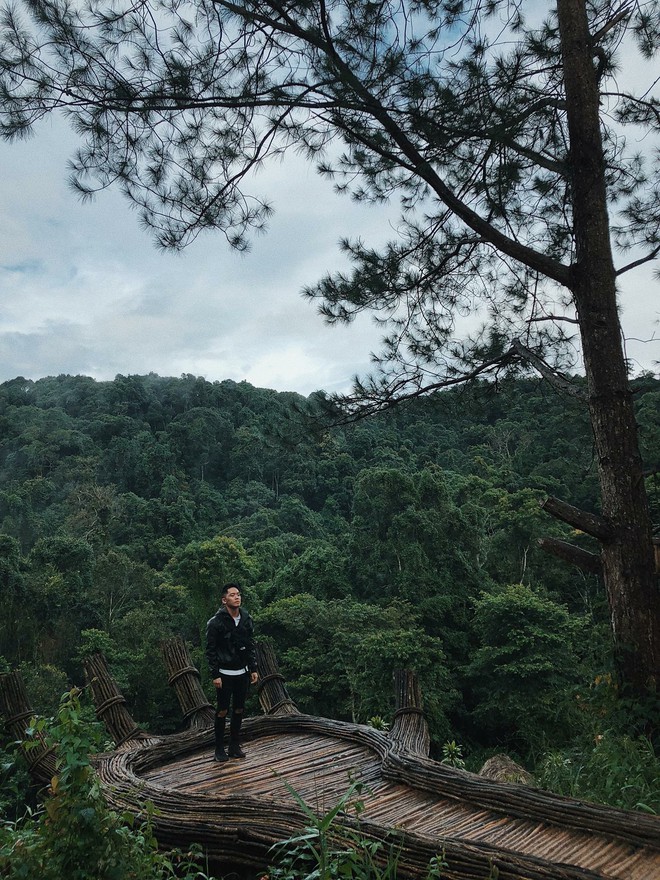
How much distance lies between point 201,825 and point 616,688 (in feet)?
6.27

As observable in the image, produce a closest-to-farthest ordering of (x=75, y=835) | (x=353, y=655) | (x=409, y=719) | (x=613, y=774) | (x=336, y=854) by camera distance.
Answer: (x=75, y=835)
(x=336, y=854)
(x=613, y=774)
(x=409, y=719)
(x=353, y=655)

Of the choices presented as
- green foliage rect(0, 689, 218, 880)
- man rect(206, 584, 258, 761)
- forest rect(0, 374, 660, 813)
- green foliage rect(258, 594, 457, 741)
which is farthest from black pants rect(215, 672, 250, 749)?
green foliage rect(258, 594, 457, 741)

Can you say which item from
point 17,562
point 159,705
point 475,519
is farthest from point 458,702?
point 17,562

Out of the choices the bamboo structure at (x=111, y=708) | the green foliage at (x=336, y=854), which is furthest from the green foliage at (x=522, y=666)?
the green foliage at (x=336, y=854)

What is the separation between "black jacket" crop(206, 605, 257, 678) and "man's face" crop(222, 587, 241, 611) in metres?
0.04

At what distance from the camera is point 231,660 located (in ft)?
12.2

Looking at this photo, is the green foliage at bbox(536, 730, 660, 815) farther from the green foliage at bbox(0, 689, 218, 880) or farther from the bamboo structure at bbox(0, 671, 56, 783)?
the bamboo structure at bbox(0, 671, 56, 783)

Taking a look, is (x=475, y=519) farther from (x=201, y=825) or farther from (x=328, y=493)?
(x=201, y=825)

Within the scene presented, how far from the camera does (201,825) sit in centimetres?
274

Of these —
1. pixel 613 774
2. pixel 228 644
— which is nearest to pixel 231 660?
pixel 228 644

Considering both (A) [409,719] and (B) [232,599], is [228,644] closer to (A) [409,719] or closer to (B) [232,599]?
(B) [232,599]

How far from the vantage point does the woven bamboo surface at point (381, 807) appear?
2121 mm

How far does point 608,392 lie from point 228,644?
7.70 feet

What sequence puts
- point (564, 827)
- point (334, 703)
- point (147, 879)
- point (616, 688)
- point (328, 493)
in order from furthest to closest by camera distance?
point (328, 493)
point (334, 703)
point (616, 688)
point (564, 827)
point (147, 879)
